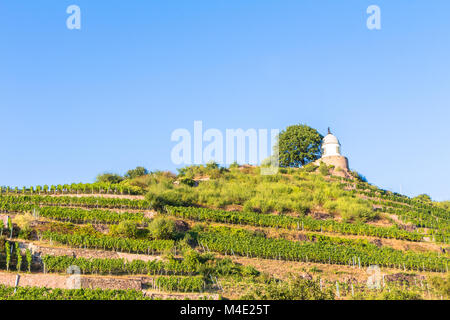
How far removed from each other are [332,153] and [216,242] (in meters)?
32.6

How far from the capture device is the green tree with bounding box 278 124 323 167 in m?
70.1

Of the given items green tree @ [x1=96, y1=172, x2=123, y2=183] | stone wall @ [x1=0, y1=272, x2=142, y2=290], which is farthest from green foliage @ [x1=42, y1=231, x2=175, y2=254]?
green tree @ [x1=96, y1=172, x2=123, y2=183]

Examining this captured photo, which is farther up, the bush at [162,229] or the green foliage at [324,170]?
the green foliage at [324,170]

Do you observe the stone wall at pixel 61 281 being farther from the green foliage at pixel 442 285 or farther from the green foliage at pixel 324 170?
the green foliage at pixel 324 170

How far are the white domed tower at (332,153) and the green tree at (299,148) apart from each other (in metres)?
2.19

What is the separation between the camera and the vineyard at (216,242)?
3027 centimetres

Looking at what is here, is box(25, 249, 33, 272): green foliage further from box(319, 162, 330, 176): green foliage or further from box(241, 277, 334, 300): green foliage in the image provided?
box(319, 162, 330, 176): green foliage

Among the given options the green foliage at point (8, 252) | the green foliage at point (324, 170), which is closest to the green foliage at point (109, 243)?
the green foliage at point (8, 252)

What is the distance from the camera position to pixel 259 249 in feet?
123

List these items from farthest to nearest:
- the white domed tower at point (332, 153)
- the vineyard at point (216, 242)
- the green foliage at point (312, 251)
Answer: the white domed tower at point (332, 153)
the green foliage at point (312, 251)
the vineyard at point (216, 242)

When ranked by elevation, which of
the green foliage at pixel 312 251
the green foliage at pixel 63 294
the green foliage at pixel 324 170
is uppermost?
the green foliage at pixel 324 170

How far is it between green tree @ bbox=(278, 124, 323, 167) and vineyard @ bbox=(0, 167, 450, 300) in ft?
51.4
